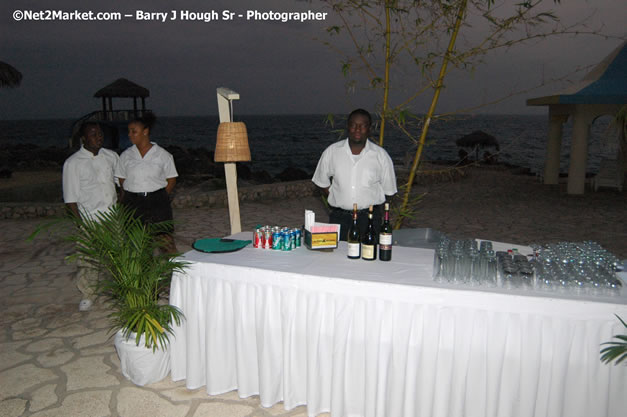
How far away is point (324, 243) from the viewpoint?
283cm

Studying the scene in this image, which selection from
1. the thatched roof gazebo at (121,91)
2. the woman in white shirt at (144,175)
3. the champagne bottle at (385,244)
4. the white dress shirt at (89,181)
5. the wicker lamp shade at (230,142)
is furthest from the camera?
the thatched roof gazebo at (121,91)

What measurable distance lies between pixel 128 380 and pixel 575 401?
265 cm

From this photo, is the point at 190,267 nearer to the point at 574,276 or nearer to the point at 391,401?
the point at 391,401

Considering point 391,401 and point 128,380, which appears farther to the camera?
point 128,380

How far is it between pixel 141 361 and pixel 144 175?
1733 mm

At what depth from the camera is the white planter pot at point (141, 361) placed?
279 centimetres

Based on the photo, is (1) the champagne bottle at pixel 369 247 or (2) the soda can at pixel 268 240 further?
(2) the soda can at pixel 268 240

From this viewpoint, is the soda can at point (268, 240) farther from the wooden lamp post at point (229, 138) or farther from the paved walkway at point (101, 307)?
the paved walkway at point (101, 307)

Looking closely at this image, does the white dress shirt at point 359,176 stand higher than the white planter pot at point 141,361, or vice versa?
the white dress shirt at point 359,176

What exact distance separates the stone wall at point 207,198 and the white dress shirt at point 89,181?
4675 mm

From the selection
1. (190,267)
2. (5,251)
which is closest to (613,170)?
(190,267)

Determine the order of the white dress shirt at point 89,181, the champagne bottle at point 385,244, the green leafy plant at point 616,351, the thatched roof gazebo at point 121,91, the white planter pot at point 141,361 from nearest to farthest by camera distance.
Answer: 1. the green leafy plant at point 616,351
2. the champagne bottle at point 385,244
3. the white planter pot at point 141,361
4. the white dress shirt at point 89,181
5. the thatched roof gazebo at point 121,91

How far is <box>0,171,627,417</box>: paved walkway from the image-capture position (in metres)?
2.69

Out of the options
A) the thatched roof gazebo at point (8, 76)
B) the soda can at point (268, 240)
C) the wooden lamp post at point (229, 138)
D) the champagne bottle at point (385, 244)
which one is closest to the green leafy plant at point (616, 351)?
the champagne bottle at point (385, 244)
